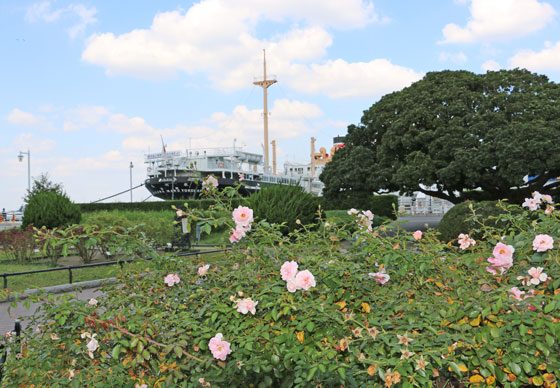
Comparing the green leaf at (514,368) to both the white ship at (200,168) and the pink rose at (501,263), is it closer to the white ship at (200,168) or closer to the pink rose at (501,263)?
the pink rose at (501,263)

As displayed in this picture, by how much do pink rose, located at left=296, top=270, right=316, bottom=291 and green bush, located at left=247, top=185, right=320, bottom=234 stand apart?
1004 cm

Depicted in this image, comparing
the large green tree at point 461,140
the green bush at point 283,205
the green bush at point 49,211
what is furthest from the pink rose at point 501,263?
the green bush at point 49,211

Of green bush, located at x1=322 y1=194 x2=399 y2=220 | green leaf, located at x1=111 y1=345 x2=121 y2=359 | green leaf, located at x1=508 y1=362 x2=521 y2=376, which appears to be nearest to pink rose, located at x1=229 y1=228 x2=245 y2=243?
green leaf, located at x1=111 y1=345 x2=121 y2=359

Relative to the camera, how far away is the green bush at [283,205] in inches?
529

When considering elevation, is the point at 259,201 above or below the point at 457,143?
below

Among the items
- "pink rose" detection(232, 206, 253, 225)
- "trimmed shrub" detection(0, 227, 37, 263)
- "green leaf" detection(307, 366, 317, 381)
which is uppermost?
"pink rose" detection(232, 206, 253, 225)

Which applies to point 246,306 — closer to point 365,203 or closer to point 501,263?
point 501,263

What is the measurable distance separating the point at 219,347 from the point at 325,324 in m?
0.66

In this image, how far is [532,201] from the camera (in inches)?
190

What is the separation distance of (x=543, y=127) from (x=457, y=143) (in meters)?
3.30

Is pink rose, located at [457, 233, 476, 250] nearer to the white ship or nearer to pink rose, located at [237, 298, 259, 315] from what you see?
pink rose, located at [237, 298, 259, 315]

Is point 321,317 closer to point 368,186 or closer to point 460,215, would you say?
point 460,215

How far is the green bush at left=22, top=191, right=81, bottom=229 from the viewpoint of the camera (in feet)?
65.4

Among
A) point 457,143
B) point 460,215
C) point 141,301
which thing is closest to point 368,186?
point 457,143
